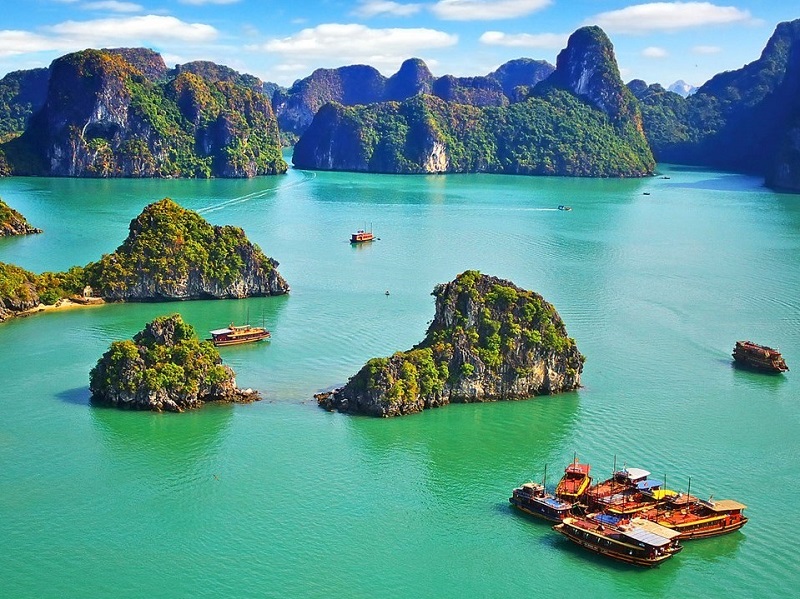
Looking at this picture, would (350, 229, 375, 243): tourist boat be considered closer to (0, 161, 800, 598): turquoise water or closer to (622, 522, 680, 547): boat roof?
(0, 161, 800, 598): turquoise water

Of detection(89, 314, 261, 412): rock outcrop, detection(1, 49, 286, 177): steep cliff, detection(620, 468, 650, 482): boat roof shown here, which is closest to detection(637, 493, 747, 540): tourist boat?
detection(620, 468, 650, 482): boat roof

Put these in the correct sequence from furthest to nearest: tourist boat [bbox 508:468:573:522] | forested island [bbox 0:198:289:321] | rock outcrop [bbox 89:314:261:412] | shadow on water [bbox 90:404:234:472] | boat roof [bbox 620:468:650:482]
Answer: forested island [bbox 0:198:289:321] < rock outcrop [bbox 89:314:261:412] < shadow on water [bbox 90:404:234:472] < boat roof [bbox 620:468:650:482] < tourist boat [bbox 508:468:573:522]

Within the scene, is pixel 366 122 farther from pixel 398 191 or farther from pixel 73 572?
pixel 73 572

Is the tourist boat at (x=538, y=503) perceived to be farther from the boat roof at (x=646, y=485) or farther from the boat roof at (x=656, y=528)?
the boat roof at (x=646, y=485)

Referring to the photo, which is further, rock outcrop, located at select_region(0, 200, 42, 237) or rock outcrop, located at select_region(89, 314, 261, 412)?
rock outcrop, located at select_region(0, 200, 42, 237)

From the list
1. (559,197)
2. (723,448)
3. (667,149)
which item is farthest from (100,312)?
(667,149)

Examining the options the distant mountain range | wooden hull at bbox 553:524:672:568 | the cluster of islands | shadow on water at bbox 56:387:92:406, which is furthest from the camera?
the distant mountain range
